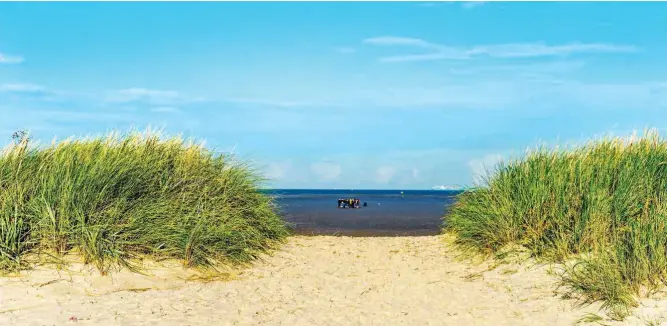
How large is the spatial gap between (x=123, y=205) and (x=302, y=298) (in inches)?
131

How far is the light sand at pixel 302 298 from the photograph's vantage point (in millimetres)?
7961

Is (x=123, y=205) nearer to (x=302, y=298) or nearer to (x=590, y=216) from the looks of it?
(x=302, y=298)

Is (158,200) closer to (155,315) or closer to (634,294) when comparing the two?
(155,315)

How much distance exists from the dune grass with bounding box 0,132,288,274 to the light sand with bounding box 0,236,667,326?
0.52m

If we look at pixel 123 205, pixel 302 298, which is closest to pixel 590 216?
pixel 302 298

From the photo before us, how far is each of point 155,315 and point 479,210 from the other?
21.9 feet

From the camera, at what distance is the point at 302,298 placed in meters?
9.28

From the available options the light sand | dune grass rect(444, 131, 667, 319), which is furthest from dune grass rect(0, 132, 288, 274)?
dune grass rect(444, 131, 667, 319)

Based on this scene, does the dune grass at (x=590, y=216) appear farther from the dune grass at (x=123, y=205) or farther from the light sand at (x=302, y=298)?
the dune grass at (x=123, y=205)

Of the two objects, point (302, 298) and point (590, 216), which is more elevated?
point (590, 216)

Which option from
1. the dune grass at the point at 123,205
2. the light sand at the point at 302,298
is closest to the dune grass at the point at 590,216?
the light sand at the point at 302,298

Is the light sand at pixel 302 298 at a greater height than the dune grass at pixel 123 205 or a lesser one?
lesser

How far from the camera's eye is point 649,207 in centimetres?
1011

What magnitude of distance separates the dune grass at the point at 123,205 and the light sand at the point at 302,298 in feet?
1.70
